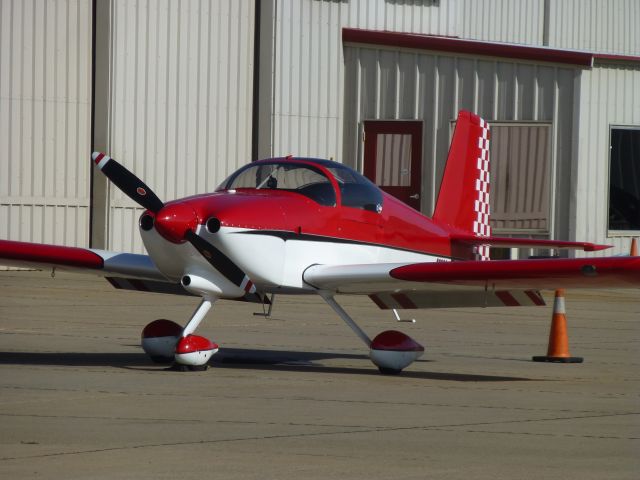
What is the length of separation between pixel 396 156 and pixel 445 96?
1.50 metres

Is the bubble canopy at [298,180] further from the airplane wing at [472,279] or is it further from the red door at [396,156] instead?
the red door at [396,156]

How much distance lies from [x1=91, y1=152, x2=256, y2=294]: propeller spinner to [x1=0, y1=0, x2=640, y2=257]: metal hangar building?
12361 mm

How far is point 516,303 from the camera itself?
11.2 metres

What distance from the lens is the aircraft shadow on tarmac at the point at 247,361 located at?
10.8 metres

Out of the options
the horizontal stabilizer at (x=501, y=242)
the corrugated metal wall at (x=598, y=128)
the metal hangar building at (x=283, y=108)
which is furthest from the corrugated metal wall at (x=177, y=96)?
the horizontal stabilizer at (x=501, y=242)

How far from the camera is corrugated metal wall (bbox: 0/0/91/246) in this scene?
2219cm

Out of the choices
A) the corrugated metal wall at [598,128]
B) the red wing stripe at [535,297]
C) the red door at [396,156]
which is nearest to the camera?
the red wing stripe at [535,297]

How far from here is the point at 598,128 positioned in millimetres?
23125

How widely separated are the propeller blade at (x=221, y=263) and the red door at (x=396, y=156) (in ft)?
45.4

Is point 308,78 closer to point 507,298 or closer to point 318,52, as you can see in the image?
point 318,52

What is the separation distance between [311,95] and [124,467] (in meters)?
18.5

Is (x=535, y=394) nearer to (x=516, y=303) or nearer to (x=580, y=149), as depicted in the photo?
(x=516, y=303)

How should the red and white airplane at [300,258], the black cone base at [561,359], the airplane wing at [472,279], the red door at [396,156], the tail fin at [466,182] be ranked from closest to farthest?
the airplane wing at [472,279]
the red and white airplane at [300,258]
the black cone base at [561,359]
the tail fin at [466,182]
the red door at [396,156]

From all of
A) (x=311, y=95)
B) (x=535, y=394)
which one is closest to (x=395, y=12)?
(x=311, y=95)
